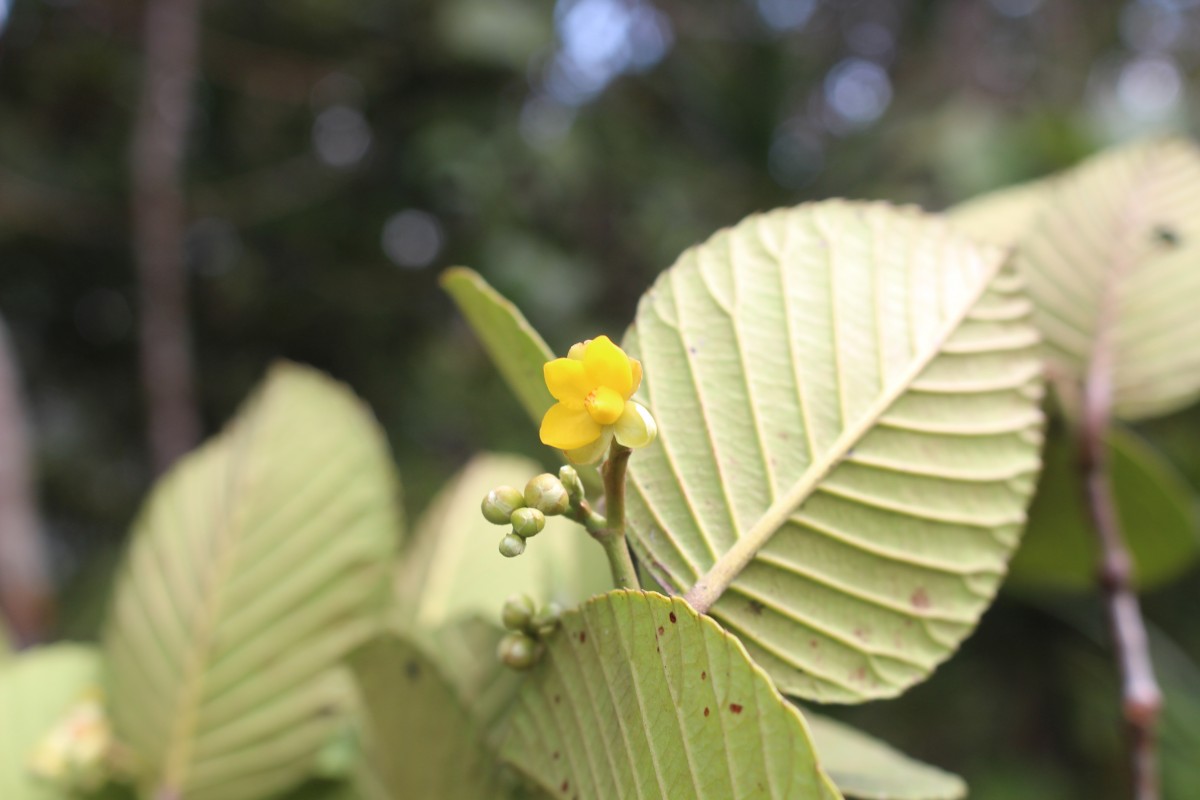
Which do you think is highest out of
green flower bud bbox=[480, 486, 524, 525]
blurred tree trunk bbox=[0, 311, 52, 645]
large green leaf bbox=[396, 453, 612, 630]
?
blurred tree trunk bbox=[0, 311, 52, 645]

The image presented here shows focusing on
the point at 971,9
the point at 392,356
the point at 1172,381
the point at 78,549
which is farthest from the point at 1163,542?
the point at 971,9

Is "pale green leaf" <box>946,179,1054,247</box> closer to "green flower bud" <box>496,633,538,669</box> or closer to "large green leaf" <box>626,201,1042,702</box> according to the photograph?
"large green leaf" <box>626,201,1042,702</box>

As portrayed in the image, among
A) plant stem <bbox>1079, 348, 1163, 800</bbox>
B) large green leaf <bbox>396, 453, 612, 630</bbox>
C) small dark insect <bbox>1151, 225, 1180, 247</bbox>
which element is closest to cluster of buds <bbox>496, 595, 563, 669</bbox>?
large green leaf <bbox>396, 453, 612, 630</bbox>

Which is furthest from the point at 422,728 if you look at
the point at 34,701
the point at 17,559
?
the point at 17,559

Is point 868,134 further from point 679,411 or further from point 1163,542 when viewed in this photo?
point 679,411

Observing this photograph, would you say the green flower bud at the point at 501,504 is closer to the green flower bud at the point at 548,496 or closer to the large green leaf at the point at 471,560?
the green flower bud at the point at 548,496

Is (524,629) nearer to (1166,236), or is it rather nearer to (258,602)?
(258,602)
